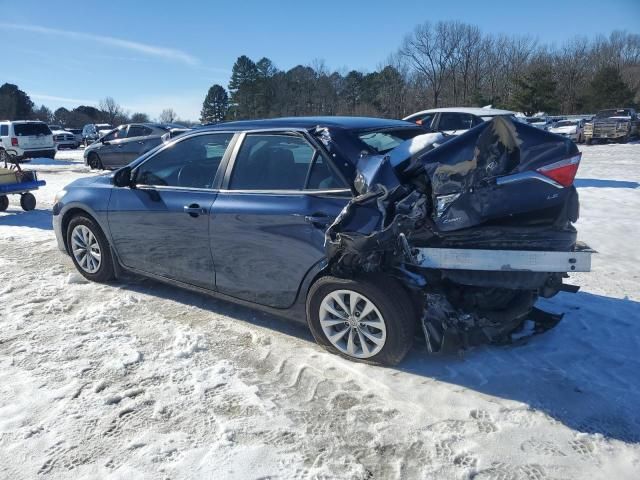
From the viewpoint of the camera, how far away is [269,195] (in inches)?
147

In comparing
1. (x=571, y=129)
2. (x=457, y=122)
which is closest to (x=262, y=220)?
(x=457, y=122)

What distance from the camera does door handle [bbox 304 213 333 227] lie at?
3.36 m

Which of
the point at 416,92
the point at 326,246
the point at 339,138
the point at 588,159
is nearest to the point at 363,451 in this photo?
the point at 326,246

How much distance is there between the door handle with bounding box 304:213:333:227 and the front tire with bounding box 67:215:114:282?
254 centimetres

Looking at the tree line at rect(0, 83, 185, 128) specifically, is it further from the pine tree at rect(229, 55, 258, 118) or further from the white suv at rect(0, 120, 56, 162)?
the white suv at rect(0, 120, 56, 162)

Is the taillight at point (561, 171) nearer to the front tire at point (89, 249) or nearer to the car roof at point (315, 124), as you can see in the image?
the car roof at point (315, 124)

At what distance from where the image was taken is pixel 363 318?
3.38 meters

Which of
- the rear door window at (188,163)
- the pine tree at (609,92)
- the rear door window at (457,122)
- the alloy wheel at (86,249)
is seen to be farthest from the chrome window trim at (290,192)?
the pine tree at (609,92)

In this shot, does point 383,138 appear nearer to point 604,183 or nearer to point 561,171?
point 561,171

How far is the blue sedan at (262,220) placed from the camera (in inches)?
133

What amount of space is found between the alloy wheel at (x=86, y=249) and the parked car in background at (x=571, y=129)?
22.9 metres

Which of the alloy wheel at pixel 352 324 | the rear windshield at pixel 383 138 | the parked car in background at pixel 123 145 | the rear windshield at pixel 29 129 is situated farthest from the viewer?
the rear windshield at pixel 29 129

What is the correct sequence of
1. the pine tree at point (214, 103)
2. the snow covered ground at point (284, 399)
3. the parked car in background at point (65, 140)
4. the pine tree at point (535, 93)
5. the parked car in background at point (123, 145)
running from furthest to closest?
the pine tree at point (214, 103)
the pine tree at point (535, 93)
the parked car in background at point (65, 140)
the parked car in background at point (123, 145)
the snow covered ground at point (284, 399)

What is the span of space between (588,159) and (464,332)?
1698cm
